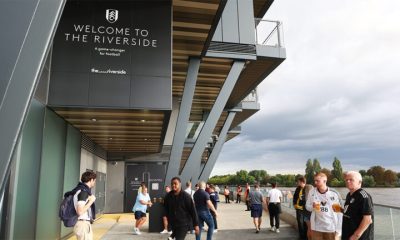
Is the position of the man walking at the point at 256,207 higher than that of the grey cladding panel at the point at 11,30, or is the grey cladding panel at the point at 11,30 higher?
the grey cladding panel at the point at 11,30

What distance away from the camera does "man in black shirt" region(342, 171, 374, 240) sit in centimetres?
413

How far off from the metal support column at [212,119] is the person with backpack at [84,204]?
24.8ft

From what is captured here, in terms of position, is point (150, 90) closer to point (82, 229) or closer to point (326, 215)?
point (82, 229)

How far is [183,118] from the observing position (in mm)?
12125

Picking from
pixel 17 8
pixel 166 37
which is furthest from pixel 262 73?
pixel 17 8

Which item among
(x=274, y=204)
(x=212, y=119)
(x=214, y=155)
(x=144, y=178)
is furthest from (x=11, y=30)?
(x=144, y=178)

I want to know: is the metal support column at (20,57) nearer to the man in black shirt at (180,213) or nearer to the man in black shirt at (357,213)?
the man in black shirt at (357,213)

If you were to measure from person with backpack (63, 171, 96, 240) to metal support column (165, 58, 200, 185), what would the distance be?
6817 millimetres

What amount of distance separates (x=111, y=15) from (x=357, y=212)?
7.37m

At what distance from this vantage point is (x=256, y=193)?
40.7 feet

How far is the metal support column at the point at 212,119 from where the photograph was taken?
12.7 meters

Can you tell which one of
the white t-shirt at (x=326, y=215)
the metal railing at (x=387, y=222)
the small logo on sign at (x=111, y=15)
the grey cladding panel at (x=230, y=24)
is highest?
the grey cladding panel at (x=230, y=24)

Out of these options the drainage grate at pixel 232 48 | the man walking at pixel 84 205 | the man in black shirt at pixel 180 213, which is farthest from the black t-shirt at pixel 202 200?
the drainage grate at pixel 232 48

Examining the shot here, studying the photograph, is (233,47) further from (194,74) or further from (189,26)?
(189,26)
